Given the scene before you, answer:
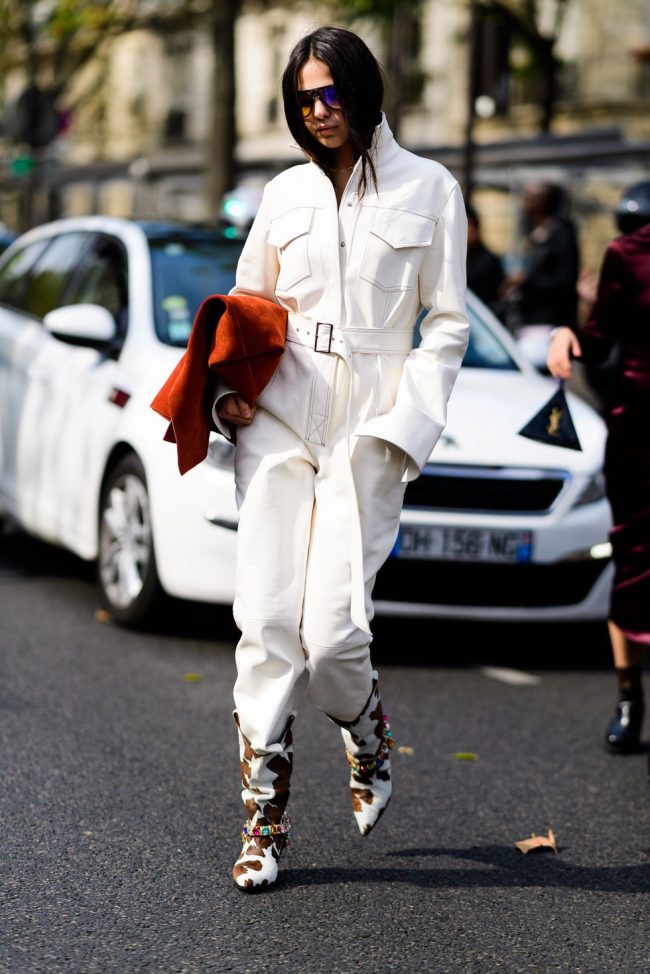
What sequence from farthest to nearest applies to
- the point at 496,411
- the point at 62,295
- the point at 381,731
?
the point at 62,295
the point at 496,411
the point at 381,731

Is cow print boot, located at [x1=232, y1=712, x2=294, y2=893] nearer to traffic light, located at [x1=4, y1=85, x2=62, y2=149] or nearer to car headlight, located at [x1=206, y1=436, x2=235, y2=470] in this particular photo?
car headlight, located at [x1=206, y1=436, x2=235, y2=470]

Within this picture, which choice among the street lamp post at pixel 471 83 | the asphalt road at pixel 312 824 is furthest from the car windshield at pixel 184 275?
the street lamp post at pixel 471 83

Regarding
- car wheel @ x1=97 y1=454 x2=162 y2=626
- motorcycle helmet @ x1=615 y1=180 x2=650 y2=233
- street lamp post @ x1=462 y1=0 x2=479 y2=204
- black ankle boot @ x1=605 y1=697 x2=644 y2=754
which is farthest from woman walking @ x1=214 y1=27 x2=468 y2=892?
street lamp post @ x1=462 y1=0 x2=479 y2=204

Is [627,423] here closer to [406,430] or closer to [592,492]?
[592,492]

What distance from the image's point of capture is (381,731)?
404 cm

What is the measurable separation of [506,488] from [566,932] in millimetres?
2874

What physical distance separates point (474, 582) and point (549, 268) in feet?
14.6

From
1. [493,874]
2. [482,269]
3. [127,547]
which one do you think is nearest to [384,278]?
[493,874]

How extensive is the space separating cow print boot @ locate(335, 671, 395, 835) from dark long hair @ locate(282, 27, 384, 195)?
1281 mm

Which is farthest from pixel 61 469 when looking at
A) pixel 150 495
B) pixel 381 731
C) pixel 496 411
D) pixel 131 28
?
pixel 131 28

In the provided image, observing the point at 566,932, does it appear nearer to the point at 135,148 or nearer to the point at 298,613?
the point at 298,613

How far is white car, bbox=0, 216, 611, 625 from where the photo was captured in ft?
20.6

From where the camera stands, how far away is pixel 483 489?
6.34 m

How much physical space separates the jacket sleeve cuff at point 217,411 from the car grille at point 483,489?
238 centimetres
